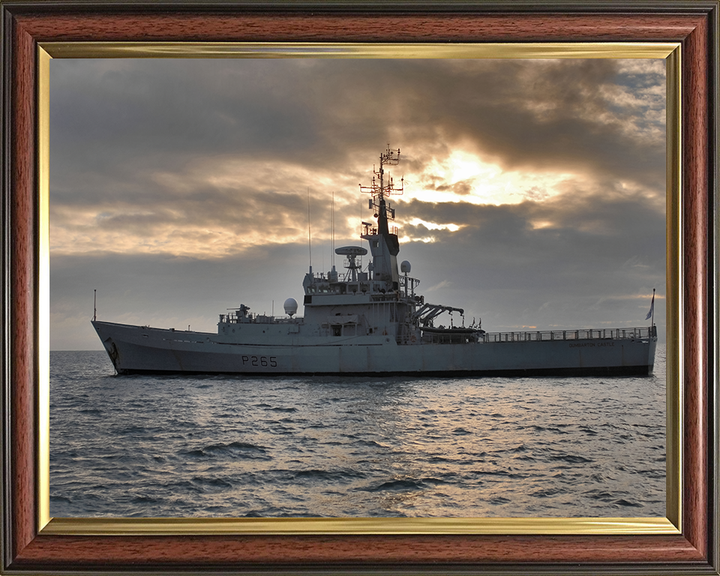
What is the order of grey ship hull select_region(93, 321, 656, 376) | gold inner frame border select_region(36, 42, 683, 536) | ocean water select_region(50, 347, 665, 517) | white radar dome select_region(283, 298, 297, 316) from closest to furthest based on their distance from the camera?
gold inner frame border select_region(36, 42, 683, 536)
ocean water select_region(50, 347, 665, 517)
white radar dome select_region(283, 298, 297, 316)
grey ship hull select_region(93, 321, 656, 376)

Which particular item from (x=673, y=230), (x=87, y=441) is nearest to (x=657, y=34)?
(x=673, y=230)


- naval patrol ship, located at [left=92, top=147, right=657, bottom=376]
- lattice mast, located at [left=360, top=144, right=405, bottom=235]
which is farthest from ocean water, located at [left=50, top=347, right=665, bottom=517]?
naval patrol ship, located at [left=92, top=147, right=657, bottom=376]

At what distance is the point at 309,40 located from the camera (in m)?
2.59

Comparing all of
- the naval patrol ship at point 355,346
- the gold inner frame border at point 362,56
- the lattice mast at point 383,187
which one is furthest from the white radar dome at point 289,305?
the naval patrol ship at point 355,346

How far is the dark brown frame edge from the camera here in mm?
2480

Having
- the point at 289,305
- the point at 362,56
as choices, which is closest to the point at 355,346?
the point at 289,305

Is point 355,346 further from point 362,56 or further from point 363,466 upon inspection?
point 362,56

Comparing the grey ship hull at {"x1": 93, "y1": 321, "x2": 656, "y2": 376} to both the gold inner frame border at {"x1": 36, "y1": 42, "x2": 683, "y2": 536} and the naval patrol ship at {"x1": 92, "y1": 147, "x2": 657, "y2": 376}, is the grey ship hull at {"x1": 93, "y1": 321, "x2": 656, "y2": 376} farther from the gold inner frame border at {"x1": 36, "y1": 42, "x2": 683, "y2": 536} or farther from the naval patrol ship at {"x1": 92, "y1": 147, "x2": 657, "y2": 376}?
the gold inner frame border at {"x1": 36, "y1": 42, "x2": 683, "y2": 536}

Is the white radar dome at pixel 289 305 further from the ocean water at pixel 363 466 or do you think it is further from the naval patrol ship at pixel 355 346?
the naval patrol ship at pixel 355 346

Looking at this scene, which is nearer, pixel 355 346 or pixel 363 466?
pixel 363 466

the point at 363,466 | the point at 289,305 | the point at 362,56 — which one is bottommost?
the point at 363,466

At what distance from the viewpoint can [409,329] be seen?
1698 centimetres

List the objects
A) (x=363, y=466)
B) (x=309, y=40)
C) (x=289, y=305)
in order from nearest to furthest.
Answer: (x=309, y=40) → (x=363, y=466) → (x=289, y=305)

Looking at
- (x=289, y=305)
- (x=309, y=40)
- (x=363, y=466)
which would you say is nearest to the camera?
(x=309, y=40)
